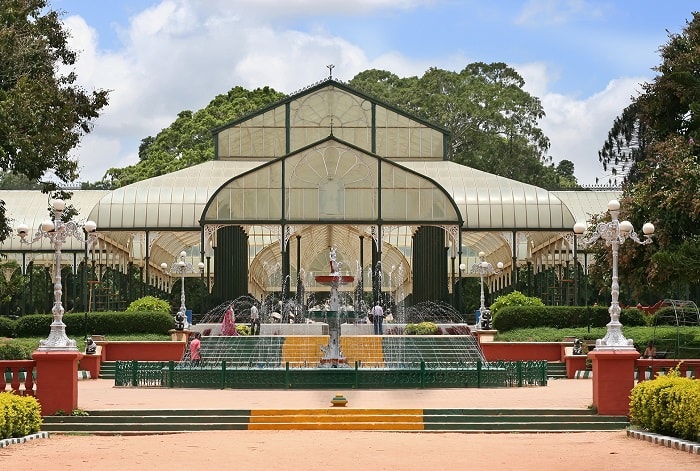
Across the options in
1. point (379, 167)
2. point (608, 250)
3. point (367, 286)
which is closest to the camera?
point (608, 250)

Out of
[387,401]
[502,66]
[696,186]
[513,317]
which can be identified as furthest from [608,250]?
[502,66]

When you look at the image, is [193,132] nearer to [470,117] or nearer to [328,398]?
[470,117]

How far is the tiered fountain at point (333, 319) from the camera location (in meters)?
38.2

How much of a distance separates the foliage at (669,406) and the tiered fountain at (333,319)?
45.6 ft

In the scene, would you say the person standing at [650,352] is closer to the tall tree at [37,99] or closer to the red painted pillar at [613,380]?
the red painted pillar at [613,380]

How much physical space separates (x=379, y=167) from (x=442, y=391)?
22.1 meters

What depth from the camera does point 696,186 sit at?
1415 inches

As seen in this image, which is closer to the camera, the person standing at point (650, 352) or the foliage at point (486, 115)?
the person standing at point (650, 352)

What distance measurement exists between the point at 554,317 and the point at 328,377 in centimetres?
1628

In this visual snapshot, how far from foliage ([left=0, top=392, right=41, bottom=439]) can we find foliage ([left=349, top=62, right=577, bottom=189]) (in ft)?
215

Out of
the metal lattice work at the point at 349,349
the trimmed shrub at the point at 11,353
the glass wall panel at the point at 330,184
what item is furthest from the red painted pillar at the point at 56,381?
the glass wall panel at the point at 330,184

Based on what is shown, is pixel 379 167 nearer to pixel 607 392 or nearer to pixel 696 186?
pixel 696 186

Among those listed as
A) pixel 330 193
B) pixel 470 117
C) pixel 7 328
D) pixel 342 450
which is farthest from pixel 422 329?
pixel 470 117

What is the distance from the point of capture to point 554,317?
4806cm
